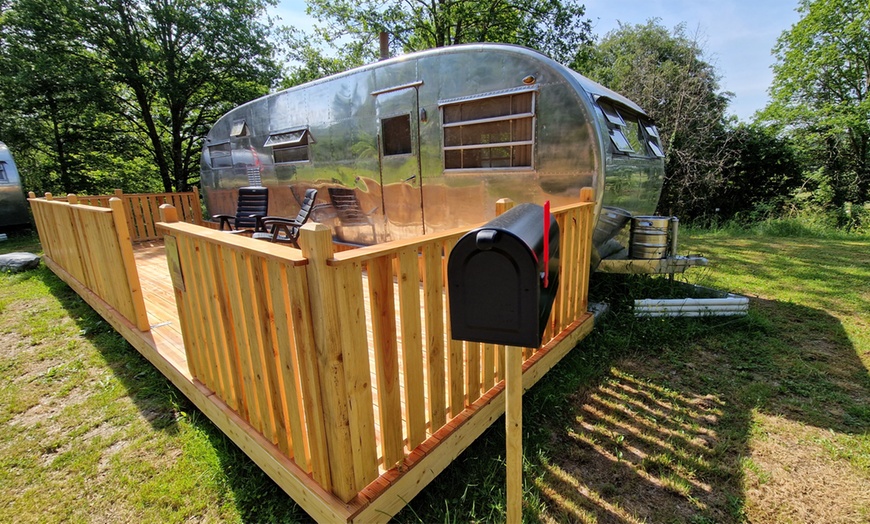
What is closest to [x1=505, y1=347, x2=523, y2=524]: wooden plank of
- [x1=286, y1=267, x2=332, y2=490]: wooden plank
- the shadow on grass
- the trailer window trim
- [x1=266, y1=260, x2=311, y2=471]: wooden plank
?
the shadow on grass

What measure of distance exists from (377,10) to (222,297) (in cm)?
1457

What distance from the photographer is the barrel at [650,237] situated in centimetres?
389

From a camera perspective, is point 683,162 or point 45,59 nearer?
point 45,59

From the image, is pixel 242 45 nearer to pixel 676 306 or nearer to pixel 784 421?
pixel 676 306

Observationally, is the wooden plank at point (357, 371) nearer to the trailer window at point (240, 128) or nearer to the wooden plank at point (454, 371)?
the wooden plank at point (454, 371)

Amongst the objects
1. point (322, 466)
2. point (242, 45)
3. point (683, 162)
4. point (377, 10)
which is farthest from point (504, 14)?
point (322, 466)

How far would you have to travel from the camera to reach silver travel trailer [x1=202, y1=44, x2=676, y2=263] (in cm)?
357

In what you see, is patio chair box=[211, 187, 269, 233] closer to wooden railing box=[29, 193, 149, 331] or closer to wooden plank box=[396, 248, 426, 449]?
wooden railing box=[29, 193, 149, 331]

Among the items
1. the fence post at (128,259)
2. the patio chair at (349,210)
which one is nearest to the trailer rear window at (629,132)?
the patio chair at (349,210)

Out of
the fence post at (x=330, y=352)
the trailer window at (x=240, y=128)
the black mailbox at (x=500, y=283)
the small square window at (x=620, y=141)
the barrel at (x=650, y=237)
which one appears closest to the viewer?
the black mailbox at (x=500, y=283)

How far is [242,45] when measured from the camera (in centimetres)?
1237

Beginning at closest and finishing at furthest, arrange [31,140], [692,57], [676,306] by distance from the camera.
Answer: [676,306] < [31,140] < [692,57]

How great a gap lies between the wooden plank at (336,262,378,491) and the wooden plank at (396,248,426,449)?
22cm

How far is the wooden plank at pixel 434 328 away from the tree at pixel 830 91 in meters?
15.9
